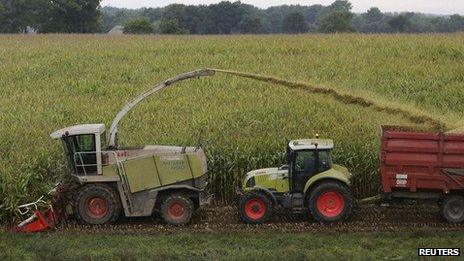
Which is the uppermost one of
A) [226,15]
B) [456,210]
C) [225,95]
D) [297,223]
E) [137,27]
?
[226,15]

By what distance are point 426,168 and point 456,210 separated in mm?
914

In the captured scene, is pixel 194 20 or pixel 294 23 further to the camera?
pixel 294 23

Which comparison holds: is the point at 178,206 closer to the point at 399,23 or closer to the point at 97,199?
the point at 97,199

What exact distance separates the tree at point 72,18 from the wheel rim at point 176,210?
179 ft

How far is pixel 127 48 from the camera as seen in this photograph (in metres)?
31.0

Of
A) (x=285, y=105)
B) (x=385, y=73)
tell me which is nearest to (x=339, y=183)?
(x=285, y=105)

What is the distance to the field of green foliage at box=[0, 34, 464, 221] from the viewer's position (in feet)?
40.4

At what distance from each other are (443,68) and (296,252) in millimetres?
16422

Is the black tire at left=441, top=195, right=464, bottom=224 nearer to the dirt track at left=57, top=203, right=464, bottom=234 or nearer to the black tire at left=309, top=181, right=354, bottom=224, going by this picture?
the dirt track at left=57, top=203, right=464, bottom=234

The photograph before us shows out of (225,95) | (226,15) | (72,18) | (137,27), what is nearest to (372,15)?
(226,15)

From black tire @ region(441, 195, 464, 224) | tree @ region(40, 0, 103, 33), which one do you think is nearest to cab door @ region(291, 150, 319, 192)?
black tire @ region(441, 195, 464, 224)

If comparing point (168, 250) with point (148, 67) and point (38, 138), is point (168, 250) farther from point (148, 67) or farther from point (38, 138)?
point (148, 67)

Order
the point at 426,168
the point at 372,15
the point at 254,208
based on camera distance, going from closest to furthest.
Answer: the point at 426,168 < the point at 254,208 < the point at 372,15

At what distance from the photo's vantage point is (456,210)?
1035cm
